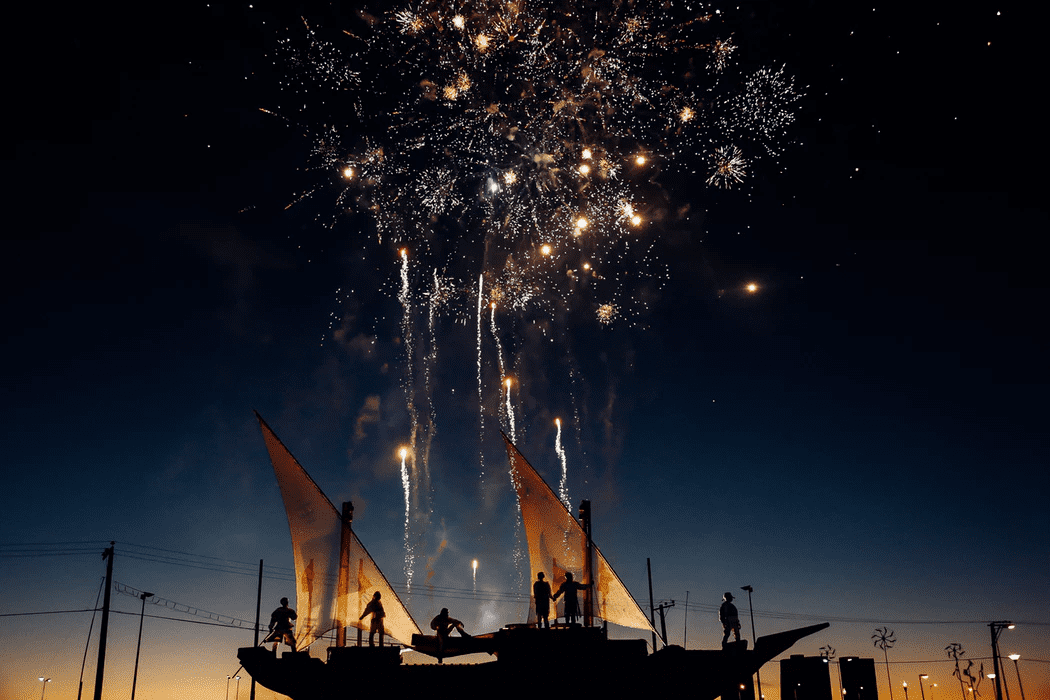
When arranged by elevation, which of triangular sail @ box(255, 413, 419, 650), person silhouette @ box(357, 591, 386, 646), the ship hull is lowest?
the ship hull

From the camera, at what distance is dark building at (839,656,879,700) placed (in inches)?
427

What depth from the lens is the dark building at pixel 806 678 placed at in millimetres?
11453

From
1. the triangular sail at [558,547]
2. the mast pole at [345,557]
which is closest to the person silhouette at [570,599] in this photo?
the triangular sail at [558,547]

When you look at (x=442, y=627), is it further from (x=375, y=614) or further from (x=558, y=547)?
(x=558, y=547)

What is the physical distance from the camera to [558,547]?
2253 cm

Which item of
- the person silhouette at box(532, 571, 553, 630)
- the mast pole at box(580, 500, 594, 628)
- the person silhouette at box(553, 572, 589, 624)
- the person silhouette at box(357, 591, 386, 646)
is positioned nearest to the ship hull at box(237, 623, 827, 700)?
the person silhouette at box(553, 572, 589, 624)

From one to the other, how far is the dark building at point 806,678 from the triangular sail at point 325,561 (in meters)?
12.9

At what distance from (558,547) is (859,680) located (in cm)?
1243

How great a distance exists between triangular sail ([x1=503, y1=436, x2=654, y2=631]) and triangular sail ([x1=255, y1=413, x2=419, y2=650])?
189 inches

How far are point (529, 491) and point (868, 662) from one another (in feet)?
44.5

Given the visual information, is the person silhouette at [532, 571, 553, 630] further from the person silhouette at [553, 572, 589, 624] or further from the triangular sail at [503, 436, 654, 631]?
the triangular sail at [503, 436, 654, 631]

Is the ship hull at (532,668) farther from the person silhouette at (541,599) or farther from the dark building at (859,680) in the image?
the dark building at (859,680)

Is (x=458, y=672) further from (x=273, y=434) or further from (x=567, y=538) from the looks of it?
(x=273, y=434)

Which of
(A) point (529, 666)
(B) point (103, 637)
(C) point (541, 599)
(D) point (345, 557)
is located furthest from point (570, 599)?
(B) point (103, 637)
